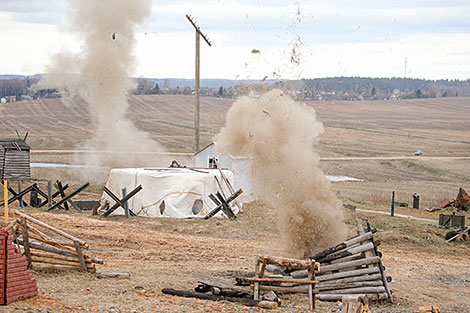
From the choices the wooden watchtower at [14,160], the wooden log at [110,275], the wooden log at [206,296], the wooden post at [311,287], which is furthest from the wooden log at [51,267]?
the wooden watchtower at [14,160]

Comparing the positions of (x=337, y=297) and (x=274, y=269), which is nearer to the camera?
(x=337, y=297)

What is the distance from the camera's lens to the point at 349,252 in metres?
14.5

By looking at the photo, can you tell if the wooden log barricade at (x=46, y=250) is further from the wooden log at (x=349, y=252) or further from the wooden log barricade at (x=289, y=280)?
the wooden log at (x=349, y=252)

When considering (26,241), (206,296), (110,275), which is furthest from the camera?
(110,275)

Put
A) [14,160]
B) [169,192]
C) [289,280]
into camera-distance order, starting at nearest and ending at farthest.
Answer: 1. [289,280]
2. [169,192]
3. [14,160]

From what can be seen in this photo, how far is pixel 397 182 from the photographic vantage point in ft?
183

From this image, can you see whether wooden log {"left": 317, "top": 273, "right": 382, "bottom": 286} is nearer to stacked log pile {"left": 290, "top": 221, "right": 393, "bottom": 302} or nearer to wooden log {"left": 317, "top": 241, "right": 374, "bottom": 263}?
stacked log pile {"left": 290, "top": 221, "right": 393, "bottom": 302}

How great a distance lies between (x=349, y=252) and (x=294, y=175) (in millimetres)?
3440

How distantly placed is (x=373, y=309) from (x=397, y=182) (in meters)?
43.4

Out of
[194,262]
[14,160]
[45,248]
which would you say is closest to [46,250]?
[45,248]

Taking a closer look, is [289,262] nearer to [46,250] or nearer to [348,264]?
[348,264]

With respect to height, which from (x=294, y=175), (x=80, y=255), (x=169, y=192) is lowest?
(x=169, y=192)

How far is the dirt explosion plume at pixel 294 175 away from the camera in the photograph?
17.0 meters

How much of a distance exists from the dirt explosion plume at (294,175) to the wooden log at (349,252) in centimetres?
222
